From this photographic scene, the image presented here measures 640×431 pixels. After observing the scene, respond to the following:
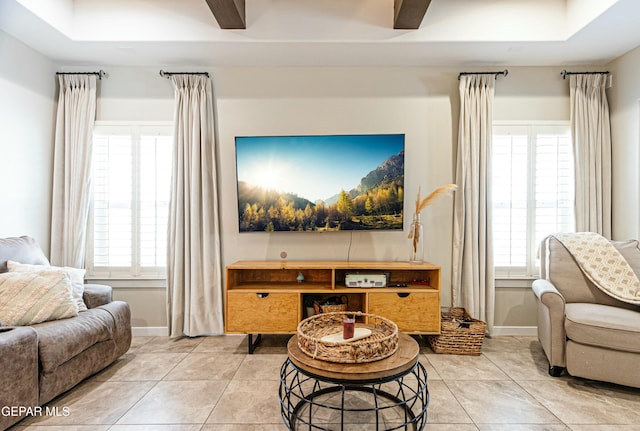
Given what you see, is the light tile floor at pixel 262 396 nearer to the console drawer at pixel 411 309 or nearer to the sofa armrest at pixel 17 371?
the sofa armrest at pixel 17 371

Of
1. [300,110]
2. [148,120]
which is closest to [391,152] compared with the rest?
[300,110]

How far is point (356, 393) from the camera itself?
7.33 feet

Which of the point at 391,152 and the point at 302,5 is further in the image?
the point at 391,152

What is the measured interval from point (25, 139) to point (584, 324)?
4.61 meters

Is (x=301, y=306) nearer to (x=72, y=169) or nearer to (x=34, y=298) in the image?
(x=34, y=298)

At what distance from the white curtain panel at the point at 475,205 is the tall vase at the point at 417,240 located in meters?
0.43

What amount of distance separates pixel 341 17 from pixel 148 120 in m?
2.06

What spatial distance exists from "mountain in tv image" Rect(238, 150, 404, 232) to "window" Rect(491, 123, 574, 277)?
1039 mm

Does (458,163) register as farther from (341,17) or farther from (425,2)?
(341,17)

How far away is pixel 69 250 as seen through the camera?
127 inches

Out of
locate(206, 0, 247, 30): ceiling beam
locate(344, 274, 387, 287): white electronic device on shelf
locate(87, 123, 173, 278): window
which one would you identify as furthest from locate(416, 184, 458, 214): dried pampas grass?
locate(87, 123, 173, 278): window

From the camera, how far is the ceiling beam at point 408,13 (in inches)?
98.5

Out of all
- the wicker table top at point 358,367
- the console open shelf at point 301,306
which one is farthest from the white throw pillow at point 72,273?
the wicker table top at point 358,367

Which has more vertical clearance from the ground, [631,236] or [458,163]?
[458,163]
